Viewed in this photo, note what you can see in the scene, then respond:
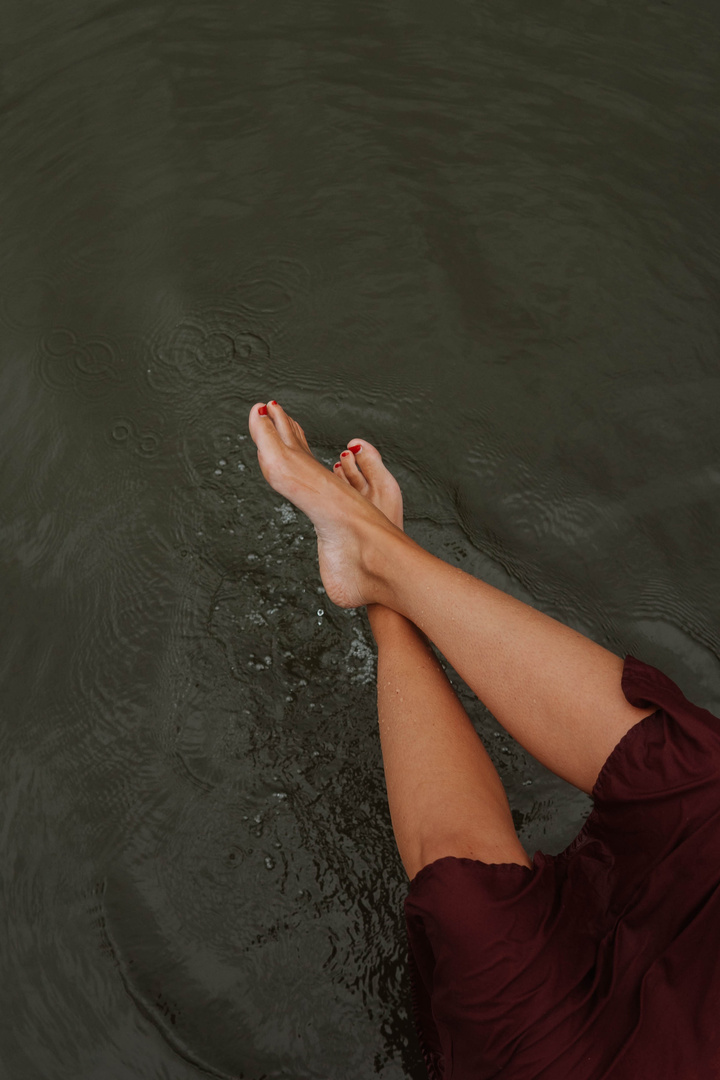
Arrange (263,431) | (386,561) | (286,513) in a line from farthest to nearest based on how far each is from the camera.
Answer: (286,513)
(263,431)
(386,561)

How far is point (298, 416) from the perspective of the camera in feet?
5.72

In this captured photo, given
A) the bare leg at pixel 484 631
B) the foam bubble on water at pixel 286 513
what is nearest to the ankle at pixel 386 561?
the bare leg at pixel 484 631

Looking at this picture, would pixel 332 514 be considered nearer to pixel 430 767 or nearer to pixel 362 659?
pixel 362 659

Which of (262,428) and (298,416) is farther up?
(262,428)

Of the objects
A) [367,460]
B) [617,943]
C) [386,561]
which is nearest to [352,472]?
[367,460]

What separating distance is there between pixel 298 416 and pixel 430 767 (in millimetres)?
860

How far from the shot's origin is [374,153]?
2.01m

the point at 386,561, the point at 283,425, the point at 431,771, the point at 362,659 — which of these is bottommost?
the point at 362,659

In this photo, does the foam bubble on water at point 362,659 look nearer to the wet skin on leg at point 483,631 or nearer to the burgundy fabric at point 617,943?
the wet skin on leg at point 483,631

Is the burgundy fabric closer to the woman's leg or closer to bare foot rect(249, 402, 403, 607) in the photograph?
the woman's leg

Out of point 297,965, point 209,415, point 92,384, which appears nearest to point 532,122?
point 209,415

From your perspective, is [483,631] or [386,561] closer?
[483,631]

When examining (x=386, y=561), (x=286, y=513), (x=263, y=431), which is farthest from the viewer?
(x=286, y=513)

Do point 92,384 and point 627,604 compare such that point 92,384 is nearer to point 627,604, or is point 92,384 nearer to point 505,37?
point 627,604
